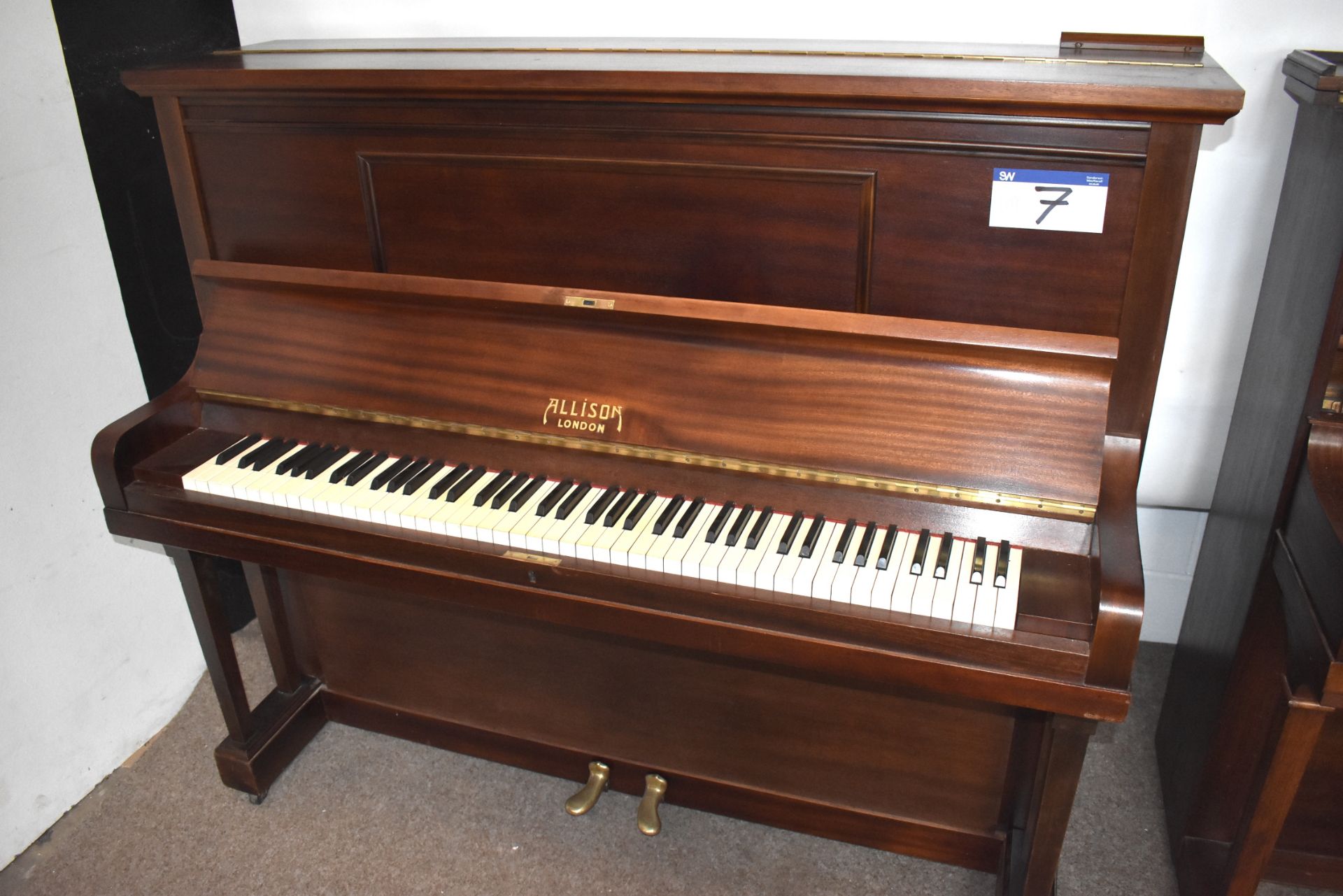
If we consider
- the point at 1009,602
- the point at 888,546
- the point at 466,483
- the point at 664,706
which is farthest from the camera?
the point at 664,706

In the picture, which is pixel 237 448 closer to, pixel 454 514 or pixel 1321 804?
pixel 454 514

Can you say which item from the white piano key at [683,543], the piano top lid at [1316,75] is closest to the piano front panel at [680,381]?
the white piano key at [683,543]

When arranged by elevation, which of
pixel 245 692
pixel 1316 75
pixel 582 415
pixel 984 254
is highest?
pixel 1316 75

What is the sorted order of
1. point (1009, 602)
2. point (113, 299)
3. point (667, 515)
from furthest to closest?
1. point (113, 299)
2. point (667, 515)
3. point (1009, 602)

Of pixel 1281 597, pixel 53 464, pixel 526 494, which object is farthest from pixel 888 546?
pixel 53 464

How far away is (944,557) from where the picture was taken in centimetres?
141

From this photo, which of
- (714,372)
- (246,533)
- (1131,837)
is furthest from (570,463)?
(1131,837)

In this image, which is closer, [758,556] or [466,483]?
[758,556]

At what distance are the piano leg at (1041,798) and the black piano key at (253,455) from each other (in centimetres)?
135

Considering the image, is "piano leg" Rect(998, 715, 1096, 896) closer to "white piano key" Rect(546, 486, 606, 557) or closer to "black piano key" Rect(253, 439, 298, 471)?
"white piano key" Rect(546, 486, 606, 557)

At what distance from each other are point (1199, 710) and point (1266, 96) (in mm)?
1128

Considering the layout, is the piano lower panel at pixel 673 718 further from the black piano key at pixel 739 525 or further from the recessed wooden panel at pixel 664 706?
the black piano key at pixel 739 525

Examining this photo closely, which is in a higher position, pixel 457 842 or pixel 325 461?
pixel 325 461

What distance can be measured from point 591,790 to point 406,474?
2.59ft
